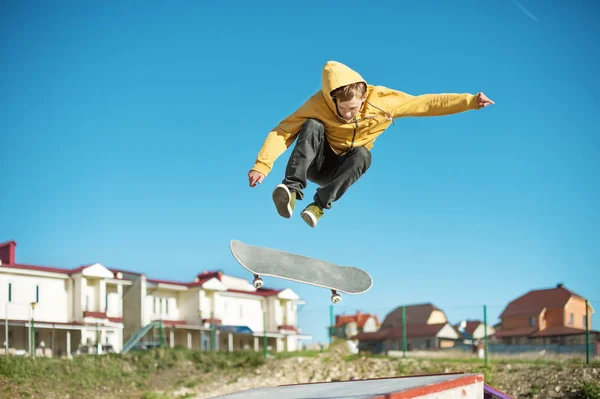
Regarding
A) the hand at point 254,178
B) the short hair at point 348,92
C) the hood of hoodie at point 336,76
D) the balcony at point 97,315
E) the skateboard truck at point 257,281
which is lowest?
the balcony at point 97,315

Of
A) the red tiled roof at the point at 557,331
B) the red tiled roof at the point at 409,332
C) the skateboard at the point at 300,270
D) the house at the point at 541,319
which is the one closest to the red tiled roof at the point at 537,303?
the house at the point at 541,319

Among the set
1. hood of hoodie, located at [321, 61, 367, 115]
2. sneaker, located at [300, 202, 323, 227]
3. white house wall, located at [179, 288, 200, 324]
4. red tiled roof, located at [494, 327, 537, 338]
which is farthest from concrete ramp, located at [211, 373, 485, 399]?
white house wall, located at [179, 288, 200, 324]

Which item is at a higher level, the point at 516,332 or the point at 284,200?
the point at 284,200

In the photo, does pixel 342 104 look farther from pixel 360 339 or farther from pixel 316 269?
pixel 360 339

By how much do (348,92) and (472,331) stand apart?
22849 millimetres

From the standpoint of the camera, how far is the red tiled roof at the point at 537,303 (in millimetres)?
23984

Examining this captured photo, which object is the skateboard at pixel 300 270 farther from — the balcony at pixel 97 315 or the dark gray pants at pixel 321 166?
the balcony at pixel 97 315

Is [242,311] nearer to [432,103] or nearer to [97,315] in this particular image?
[97,315]

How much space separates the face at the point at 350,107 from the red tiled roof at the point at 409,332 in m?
Answer: 20.8

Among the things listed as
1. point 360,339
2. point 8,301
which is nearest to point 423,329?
point 360,339

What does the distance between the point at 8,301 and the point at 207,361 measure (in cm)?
1069

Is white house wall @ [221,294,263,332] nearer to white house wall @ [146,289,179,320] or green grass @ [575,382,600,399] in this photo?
white house wall @ [146,289,179,320]

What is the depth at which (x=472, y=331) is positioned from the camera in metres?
28.0

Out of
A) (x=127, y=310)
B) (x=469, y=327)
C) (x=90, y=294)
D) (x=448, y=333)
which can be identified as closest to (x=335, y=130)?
Answer: (x=448, y=333)
